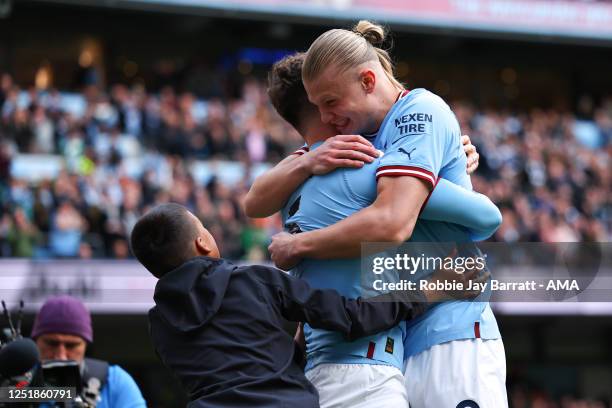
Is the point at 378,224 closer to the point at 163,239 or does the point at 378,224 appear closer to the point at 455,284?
the point at 455,284

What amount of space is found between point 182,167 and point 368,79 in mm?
13110

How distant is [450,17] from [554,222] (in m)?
7.90

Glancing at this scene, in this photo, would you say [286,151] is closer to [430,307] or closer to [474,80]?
[474,80]

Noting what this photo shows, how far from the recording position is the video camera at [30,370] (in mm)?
4566

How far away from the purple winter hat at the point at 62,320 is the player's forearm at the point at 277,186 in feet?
6.75

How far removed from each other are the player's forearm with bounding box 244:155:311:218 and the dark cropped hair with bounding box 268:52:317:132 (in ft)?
0.56

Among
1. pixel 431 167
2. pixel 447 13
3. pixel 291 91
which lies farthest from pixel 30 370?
pixel 447 13

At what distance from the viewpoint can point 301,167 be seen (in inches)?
158

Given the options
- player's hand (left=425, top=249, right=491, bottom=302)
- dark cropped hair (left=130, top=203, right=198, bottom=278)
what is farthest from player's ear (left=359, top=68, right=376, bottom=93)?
dark cropped hair (left=130, top=203, right=198, bottom=278)

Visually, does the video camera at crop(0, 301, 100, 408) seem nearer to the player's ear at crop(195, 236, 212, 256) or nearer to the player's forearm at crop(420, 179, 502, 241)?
the player's ear at crop(195, 236, 212, 256)

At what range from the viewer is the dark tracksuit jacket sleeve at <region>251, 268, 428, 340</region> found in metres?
3.72

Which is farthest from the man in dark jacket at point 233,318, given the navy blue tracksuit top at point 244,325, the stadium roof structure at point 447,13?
the stadium roof structure at point 447,13

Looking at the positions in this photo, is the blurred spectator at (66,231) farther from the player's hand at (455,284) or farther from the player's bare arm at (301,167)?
the player's hand at (455,284)

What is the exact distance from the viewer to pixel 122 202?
589 inches
